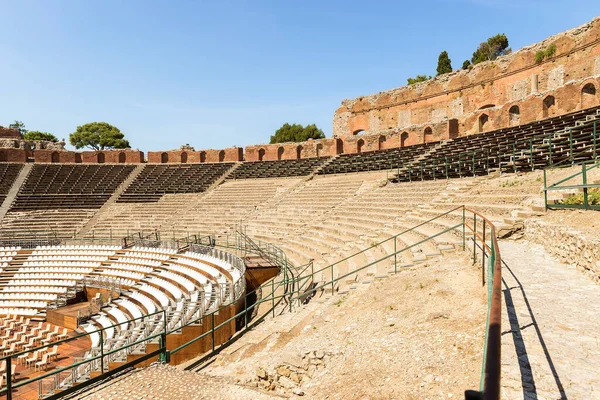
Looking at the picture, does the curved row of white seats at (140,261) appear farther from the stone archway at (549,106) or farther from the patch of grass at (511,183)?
the stone archway at (549,106)

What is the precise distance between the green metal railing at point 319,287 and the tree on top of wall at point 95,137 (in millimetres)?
61048

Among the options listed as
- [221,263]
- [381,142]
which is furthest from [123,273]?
[381,142]

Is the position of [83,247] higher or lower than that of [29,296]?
higher

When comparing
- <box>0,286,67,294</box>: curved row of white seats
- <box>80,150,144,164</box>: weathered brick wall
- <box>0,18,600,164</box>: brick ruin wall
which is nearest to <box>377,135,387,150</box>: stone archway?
<box>0,18,600,164</box>: brick ruin wall

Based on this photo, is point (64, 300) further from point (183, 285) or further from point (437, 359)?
point (437, 359)

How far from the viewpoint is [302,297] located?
9.09 meters

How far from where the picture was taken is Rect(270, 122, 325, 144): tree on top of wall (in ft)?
203

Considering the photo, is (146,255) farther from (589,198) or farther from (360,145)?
(360,145)

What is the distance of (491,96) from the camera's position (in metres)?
31.8

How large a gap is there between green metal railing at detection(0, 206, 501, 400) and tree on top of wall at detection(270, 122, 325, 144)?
44285mm

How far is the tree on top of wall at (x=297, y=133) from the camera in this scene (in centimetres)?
6178

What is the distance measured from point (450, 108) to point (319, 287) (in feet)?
103

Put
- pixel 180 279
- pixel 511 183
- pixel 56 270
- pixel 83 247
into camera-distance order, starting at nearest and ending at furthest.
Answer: pixel 511 183, pixel 180 279, pixel 56 270, pixel 83 247

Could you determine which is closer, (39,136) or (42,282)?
(42,282)
